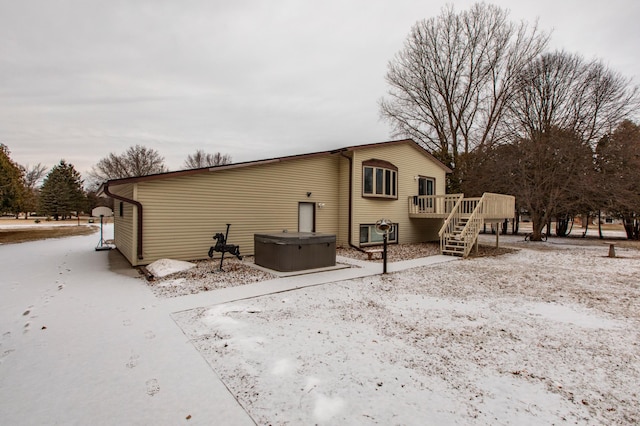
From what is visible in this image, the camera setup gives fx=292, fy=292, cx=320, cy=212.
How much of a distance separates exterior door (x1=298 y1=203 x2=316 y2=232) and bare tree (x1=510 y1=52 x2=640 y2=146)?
1584 cm

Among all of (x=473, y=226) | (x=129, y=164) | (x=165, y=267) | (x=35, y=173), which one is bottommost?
(x=165, y=267)

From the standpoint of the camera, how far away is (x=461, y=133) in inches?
922

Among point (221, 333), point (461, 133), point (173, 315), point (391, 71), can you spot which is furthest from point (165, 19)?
point (461, 133)

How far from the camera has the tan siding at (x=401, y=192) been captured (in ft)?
43.4

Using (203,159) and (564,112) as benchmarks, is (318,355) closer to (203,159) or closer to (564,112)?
(564,112)

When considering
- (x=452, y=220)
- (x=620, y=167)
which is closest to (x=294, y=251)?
(x=452, y=220)

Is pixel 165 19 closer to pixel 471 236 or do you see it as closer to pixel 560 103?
pixel 471 236

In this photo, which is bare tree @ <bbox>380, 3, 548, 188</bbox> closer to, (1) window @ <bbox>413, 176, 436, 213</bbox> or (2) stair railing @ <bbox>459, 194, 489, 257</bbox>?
(1) window @ <bbox>413, 176, 436, 213</bbox>

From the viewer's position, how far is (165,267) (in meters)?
8.13

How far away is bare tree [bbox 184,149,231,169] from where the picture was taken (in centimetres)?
4525

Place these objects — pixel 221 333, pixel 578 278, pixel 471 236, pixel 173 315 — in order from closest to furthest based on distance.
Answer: pixel 221 333 → pixel 173 315 → pixel 578 278 → pixel 471 236

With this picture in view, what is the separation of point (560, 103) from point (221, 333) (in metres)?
23.3

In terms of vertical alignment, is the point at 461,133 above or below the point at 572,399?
above

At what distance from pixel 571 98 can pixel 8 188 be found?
36.4m
